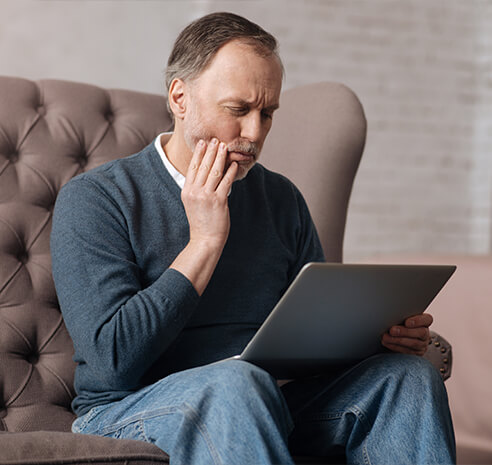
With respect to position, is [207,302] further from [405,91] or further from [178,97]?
[405,91]

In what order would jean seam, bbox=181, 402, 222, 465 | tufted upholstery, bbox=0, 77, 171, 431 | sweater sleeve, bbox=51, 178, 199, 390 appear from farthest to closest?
tufted upholstery, bbox=0, 77, 171, 431
sweater sleeve, bbox=51, 178, 199, 390
jean seam, bbox=181, 402, 222, 465

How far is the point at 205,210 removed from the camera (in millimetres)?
1182

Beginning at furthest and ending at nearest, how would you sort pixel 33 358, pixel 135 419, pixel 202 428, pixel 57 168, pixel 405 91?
pixel 405 91, pixel 57 168, pixel 33 358, pixel 135 419, pixel 202 428

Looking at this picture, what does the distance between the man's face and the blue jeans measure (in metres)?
0.41

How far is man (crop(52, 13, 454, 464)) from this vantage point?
0.98 metres

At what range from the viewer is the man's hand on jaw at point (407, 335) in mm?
1168

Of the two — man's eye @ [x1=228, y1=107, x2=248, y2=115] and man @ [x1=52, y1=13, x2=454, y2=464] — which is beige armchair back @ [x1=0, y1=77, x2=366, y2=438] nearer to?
man @ [x1=52, y1=13, x2=454, y2=464]

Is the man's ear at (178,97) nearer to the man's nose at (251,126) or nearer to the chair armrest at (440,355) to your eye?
the man's nose at (251,126)

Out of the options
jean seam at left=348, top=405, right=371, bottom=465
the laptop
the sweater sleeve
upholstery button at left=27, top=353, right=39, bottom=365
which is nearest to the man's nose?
the sweater sleeve

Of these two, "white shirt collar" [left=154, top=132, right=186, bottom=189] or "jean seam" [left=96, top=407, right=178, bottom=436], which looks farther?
"white shirt collar" [left=154, top=132, right=186, bottom=189]

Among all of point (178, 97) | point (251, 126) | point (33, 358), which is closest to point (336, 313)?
point (251, 126)

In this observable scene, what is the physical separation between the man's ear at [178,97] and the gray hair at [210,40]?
0.04 ft

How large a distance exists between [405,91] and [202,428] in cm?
246

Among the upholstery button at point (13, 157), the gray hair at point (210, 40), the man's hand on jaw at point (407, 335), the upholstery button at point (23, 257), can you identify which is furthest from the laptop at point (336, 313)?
the upholstery button at point (13, 157)
